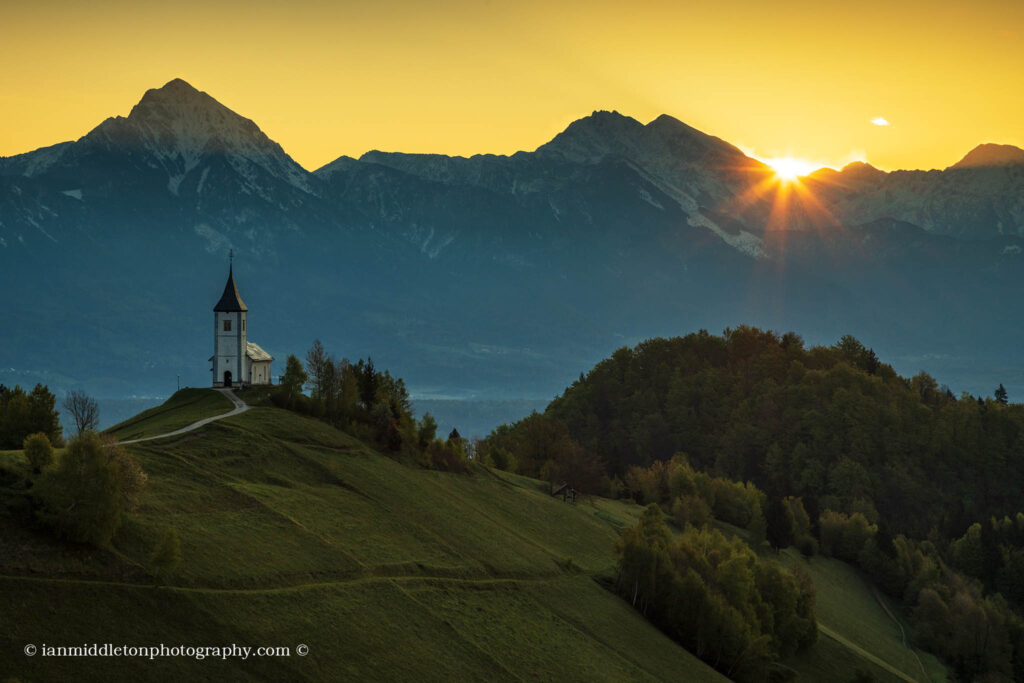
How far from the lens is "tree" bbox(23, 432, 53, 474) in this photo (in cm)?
5931

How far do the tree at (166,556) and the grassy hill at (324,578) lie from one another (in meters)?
0.78

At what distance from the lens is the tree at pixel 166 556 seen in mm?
55438

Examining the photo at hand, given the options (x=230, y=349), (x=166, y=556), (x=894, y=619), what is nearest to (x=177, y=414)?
(x=230, y=349)

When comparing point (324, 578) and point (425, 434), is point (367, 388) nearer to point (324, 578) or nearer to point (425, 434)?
point (425, 434)

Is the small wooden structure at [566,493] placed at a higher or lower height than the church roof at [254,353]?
lower

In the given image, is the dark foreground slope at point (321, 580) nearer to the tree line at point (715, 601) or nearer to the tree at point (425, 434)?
the tree line at point (715, 601)

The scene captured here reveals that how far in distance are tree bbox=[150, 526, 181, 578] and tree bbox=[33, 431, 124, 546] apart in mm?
2668

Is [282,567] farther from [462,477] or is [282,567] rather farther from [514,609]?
[462,477]

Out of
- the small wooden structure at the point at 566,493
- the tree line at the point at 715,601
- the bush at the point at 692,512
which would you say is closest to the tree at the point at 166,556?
the tree line at the point at 715,601

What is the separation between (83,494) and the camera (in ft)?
184

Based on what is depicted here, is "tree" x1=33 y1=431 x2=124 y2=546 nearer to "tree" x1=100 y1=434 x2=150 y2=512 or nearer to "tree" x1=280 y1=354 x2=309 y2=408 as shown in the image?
"tree" x1=100 y1=434 x2=150 y2=512

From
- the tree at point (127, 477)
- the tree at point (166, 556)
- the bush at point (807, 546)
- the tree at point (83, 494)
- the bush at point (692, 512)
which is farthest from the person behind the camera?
the bush at point (807, 546)

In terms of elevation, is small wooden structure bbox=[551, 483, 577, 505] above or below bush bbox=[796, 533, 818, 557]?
above

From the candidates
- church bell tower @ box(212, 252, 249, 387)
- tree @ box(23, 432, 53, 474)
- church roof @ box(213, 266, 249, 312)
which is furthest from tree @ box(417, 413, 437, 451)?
tree @ box(23, 432, 53, 474)
